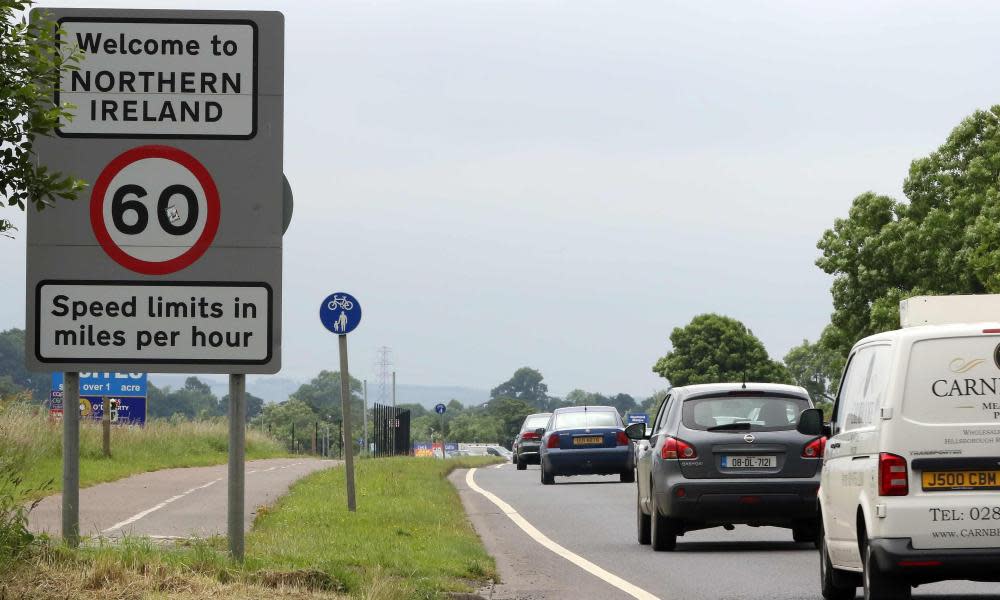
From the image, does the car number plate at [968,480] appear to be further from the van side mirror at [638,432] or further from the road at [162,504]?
the van side mirror at [638,432]

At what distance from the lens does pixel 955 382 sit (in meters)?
10.2

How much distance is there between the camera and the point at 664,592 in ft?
42.5

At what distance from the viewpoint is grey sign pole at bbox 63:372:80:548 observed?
9992mm

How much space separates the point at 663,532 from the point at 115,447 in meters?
24.0

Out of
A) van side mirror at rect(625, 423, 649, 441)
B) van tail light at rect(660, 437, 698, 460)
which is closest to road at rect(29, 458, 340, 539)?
van side mirror at rect(625, 423, 649, 441)

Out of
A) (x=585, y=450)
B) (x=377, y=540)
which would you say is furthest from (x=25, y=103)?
(x=585, y=450)

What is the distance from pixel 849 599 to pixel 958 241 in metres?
49.6

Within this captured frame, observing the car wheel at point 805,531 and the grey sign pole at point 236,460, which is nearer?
the grey sign pole at point 236,460

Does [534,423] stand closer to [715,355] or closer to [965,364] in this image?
[965,364]

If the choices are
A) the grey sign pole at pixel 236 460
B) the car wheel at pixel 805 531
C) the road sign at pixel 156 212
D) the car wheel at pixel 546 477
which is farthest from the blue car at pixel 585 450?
the road sign at pixel 156 212

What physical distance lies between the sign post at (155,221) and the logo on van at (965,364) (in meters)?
4.14

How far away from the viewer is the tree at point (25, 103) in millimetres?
8586

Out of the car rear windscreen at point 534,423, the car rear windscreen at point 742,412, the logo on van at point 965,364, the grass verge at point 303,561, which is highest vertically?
the car rear windscreen at point 534,423

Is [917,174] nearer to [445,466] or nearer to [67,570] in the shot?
[445,466]
